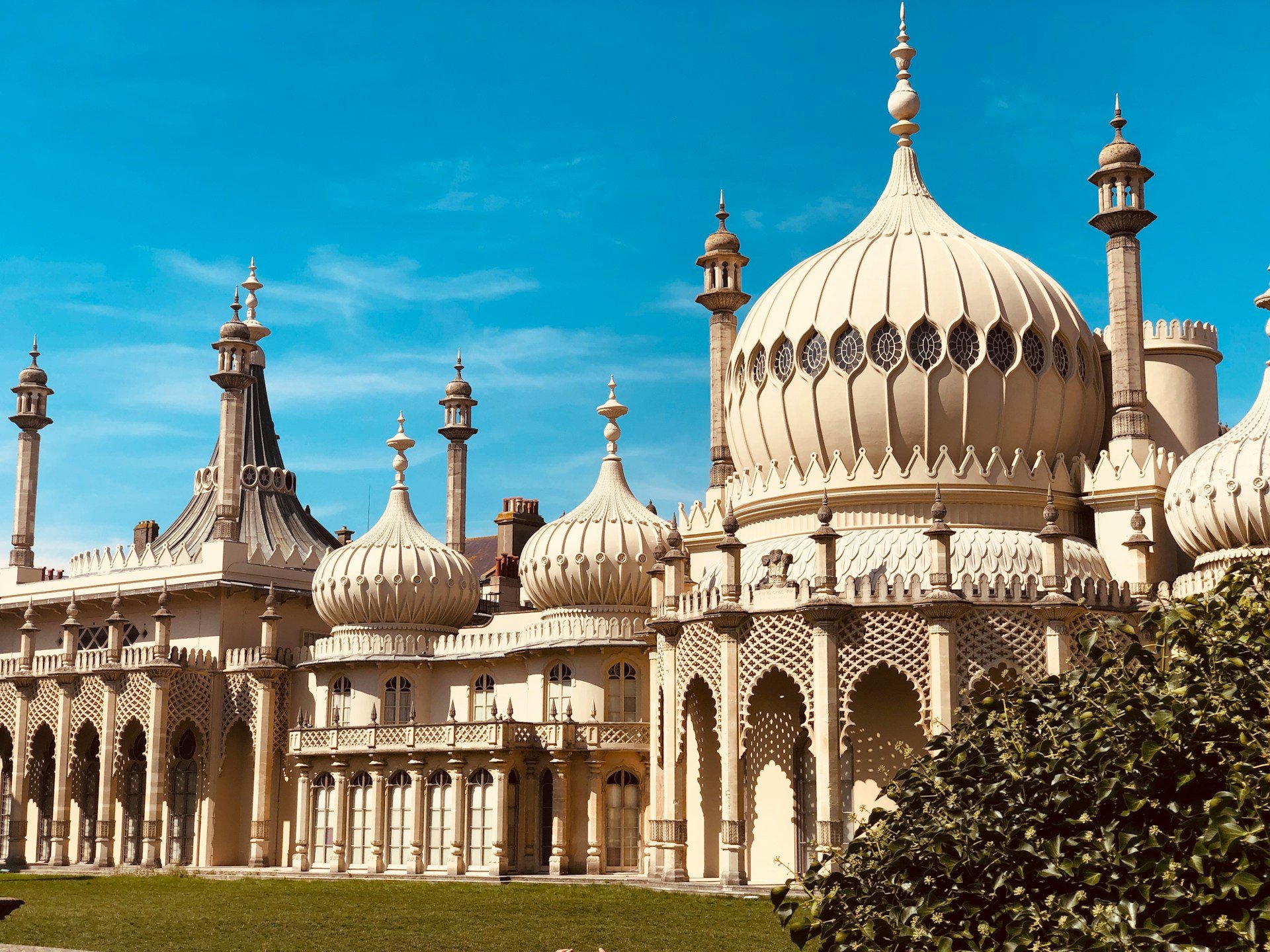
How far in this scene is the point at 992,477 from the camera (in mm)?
31812

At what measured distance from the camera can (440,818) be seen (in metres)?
37.3

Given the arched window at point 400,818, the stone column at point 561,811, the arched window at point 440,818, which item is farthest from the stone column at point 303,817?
the stone column at point 561,811

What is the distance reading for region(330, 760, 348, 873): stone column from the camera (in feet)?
125

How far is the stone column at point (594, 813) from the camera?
35875 millimetres

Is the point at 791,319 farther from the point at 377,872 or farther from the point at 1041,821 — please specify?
the point at 1041,821

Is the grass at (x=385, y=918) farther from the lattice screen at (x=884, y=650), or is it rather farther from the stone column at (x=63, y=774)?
the stone column at (x=63, y=774)

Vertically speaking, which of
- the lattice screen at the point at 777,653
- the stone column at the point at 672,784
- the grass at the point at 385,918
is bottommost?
the grass at the point at 385,918

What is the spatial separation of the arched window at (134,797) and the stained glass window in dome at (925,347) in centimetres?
2284

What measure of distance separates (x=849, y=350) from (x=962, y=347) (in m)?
Result: 2.15

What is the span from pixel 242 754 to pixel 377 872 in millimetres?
7279

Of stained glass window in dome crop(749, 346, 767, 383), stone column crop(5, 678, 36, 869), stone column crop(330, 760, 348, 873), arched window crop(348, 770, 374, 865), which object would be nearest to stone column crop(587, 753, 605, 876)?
arched window crop(348, 770, 374, 865)

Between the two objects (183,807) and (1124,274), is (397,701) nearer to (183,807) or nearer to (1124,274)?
(183,807)

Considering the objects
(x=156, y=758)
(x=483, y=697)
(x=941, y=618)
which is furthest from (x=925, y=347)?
(x=156, y=758)

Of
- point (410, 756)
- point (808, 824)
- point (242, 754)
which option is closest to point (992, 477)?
point (808, 824)
